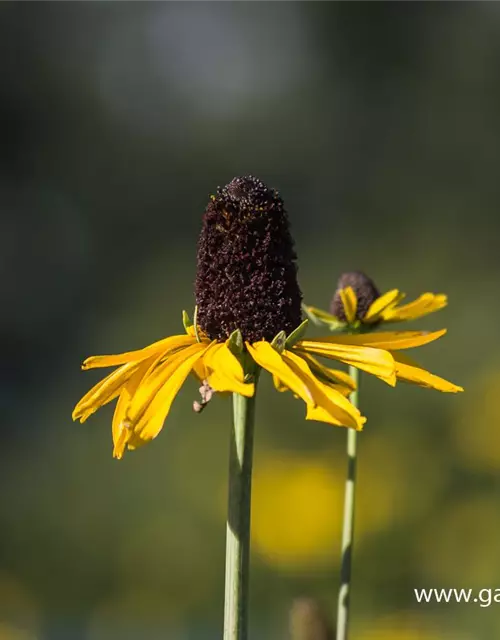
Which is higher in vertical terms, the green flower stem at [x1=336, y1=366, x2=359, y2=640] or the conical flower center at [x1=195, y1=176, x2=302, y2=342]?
the conical flower center at [x1=195, y1=176, x2=302, y2=342]

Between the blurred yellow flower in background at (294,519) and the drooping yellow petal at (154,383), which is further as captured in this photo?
the blurred yellow flower in background at (294,519)

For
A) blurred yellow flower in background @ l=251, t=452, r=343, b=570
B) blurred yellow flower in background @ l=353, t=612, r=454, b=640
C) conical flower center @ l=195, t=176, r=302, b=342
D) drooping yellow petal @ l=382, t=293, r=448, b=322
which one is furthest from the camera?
blurred yellow flower in background @ l=251, t=452, r=343, b=570

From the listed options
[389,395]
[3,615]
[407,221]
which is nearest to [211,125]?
[407,221]

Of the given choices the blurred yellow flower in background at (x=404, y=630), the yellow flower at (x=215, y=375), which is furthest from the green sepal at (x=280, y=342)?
Answer: the blurred yellow flower in background at (x=404, y=630)

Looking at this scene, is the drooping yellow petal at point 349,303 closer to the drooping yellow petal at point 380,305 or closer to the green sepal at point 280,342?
the drooping yellow petal at point 380,305

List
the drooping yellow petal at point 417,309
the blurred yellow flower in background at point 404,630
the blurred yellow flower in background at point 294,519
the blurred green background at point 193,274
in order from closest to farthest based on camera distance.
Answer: the drooping yellow petal at point 417,309
the blurred yellow flower in background at point 404,630
the blurred yellow flower in background at point 294,519
the blurred green background at point 193,274

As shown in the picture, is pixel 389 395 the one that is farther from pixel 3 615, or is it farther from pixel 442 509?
pixel 3 615

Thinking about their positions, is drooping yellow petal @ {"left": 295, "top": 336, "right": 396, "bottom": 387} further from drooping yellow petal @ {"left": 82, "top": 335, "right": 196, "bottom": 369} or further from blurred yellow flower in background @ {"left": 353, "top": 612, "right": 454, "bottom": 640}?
blurred yellow flower in background @ {"left": 353, "top": 612, "right": 454, "bottom": 640}

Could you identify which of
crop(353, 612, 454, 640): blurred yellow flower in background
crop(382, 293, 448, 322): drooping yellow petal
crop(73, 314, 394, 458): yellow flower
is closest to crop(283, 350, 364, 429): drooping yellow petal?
crop(73, 314, 394, 458): yellow flower
